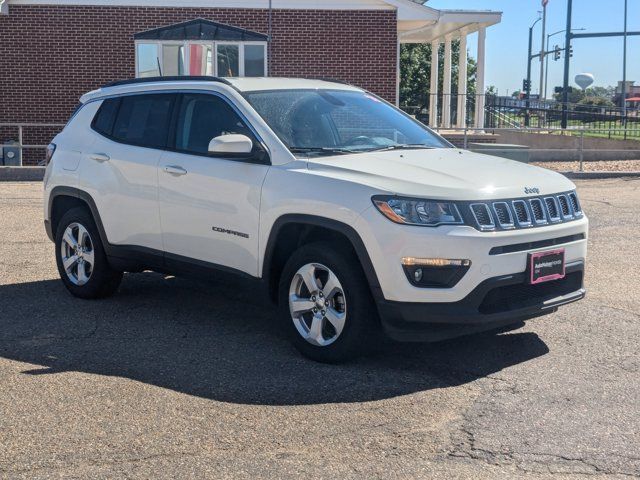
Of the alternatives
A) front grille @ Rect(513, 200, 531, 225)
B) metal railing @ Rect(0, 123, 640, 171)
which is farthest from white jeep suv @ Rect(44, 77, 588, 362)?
metal railing @ Rect(0, 123, 640, 171)

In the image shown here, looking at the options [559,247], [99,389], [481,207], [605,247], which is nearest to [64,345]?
[99,389]

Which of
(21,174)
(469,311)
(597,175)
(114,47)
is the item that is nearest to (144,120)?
(469,311)

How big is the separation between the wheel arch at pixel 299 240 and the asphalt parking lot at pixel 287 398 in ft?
1.72

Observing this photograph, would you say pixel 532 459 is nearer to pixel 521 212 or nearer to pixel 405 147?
pixel 521 212

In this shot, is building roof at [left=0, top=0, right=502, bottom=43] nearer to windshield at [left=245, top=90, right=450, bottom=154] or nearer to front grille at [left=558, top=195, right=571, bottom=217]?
windshield at [left=245, top=90, right=450, bottom=154]

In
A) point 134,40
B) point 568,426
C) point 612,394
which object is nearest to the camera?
point 568,426

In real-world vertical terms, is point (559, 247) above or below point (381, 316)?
above

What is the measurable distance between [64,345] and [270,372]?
1.57 metres

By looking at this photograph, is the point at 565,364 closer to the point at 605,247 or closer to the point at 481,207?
the point at 481,207

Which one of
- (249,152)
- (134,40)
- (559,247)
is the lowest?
(559,247)

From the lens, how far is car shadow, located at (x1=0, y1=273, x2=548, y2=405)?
529cm

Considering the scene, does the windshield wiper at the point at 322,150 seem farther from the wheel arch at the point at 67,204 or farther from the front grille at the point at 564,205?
the wheel arch at the point at 67,204

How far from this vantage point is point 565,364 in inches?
224

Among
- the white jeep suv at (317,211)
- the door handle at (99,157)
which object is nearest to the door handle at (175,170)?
the white jeep suv at (317,211)
